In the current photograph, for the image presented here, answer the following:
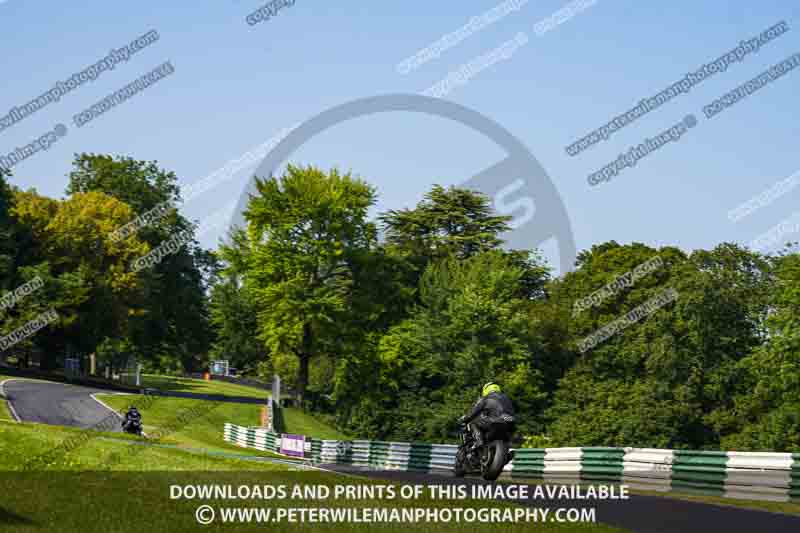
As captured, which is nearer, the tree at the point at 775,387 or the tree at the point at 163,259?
the tree at the point at 775,387

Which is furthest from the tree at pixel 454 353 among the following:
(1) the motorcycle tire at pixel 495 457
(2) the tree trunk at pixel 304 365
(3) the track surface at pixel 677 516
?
(3) the track surface at pixel 677 516

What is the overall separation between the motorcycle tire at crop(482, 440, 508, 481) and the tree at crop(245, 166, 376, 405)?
49432mm

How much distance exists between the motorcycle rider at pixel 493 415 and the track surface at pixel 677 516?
1.41 meters

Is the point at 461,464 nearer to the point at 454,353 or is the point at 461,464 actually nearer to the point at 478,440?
the point at 478,440

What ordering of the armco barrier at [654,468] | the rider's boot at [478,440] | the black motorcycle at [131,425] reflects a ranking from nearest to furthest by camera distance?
1. the armco barrier at [654,468]
2. the rider's boot at [478,440]
3. the black motorcycle at [131,425]

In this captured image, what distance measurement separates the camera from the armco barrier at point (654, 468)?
19.6 m

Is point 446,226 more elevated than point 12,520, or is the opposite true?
point 446,226

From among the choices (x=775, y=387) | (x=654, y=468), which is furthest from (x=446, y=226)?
(x=654, y=468)

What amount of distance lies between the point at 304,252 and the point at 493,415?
5200 cm

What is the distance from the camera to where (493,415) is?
768 inches

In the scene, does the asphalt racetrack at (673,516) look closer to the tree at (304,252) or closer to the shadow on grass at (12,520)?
the shadow on grass at (12,520)

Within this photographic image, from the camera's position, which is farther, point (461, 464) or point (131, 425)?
point (131, 425)

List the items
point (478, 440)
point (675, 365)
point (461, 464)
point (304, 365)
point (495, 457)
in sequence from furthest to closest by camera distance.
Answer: point (304, 365) < point (675, 365) < point (461, 464) < point (478, 440) < point (495, 457)

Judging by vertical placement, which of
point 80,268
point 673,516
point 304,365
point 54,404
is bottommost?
point 673,516
